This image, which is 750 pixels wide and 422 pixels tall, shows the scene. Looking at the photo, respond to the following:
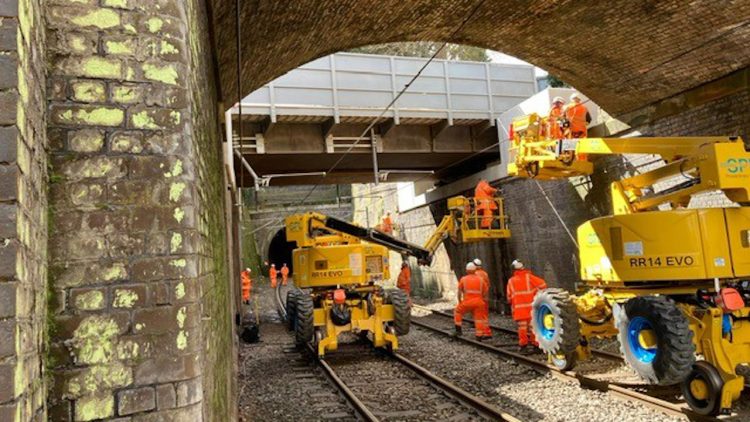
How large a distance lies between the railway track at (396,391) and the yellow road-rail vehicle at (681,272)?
195 cm

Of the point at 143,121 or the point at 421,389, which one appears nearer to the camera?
the point at 143,121

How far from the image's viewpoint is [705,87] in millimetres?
9242

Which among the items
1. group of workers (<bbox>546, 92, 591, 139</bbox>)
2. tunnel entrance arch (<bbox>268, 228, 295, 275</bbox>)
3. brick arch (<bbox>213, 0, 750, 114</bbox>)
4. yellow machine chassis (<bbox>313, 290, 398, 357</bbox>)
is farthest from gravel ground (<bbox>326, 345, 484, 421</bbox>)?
tunnel entrance arch (<bbox>268, 228, 295, 275</bbox>)

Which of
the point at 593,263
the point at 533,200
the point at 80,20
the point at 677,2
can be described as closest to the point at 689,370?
the point at 593,263

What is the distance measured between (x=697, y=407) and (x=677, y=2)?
590 centimetres

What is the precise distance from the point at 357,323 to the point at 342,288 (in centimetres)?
89

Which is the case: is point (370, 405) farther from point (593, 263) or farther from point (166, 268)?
point (166, 268)

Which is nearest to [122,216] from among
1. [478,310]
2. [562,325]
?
[562,325]

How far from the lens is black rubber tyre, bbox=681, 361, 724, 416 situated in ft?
19.0

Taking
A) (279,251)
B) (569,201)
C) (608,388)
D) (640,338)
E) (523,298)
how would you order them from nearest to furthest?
(640,338) < (608,388) < (523,298) < (569,201) < (279,251)

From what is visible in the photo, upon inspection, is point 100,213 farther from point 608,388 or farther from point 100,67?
point 608,388

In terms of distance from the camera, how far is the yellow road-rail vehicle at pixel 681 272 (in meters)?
6.08

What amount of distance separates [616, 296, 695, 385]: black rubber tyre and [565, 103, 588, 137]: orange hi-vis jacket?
4347 millimetres

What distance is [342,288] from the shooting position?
11414 millimetres
